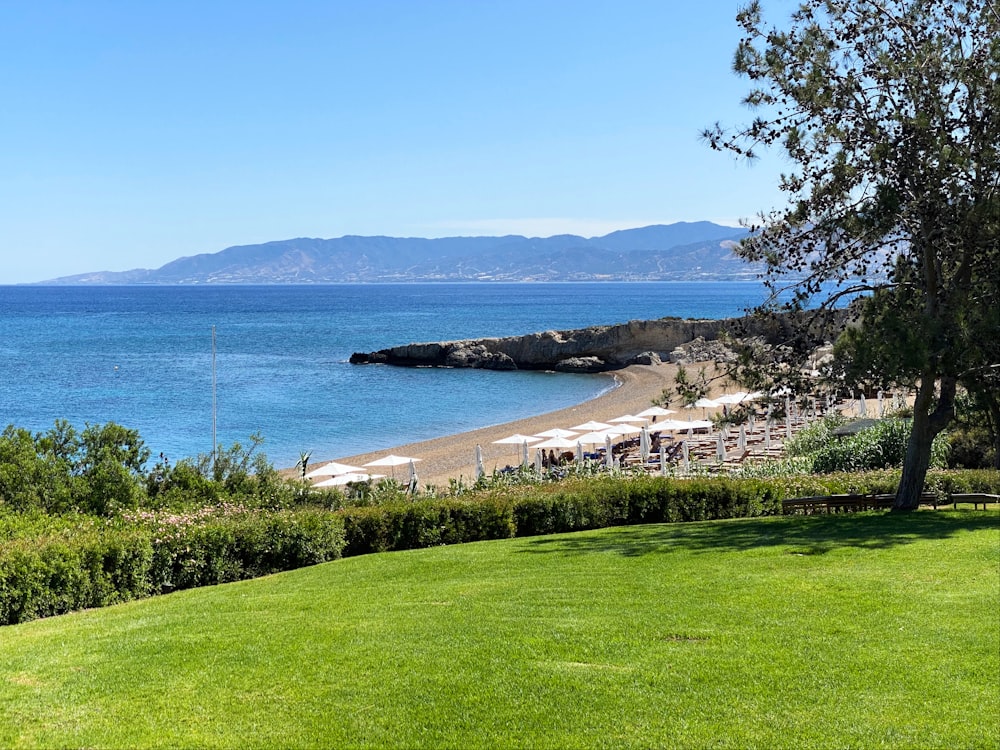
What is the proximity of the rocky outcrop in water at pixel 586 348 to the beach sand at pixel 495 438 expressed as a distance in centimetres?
816

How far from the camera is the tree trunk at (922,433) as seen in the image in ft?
52.3

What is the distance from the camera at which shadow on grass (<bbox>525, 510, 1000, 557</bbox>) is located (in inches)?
524

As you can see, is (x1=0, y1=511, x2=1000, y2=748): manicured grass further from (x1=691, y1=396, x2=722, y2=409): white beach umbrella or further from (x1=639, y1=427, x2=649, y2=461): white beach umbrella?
(x1=639, y1=427, x2=649, y2=461): white beach umbrella

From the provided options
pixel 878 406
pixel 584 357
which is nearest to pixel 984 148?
pixel 878 406

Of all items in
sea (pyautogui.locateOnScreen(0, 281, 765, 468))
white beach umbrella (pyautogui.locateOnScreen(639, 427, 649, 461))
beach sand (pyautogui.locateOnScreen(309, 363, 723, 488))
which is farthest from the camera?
sea (pyautogui.locateOnScreen(0, 281, 765, 468))

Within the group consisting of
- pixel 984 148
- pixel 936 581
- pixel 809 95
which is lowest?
pixel 936 581

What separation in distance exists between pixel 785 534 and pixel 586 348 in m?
58.3

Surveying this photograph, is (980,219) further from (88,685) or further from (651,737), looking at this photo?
(88,685)

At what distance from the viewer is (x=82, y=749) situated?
6.40 m

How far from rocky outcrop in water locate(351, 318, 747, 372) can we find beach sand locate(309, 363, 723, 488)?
8.16 metres

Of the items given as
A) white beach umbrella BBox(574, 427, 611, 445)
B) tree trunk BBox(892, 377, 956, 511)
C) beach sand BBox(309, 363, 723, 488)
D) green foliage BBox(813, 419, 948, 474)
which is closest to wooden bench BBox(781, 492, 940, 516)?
tree trunk BBox(892, 377, 956, 511)

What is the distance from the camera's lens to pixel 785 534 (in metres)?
14.3

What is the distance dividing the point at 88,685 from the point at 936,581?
27.8ft

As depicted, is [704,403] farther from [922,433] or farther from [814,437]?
[922,433]
